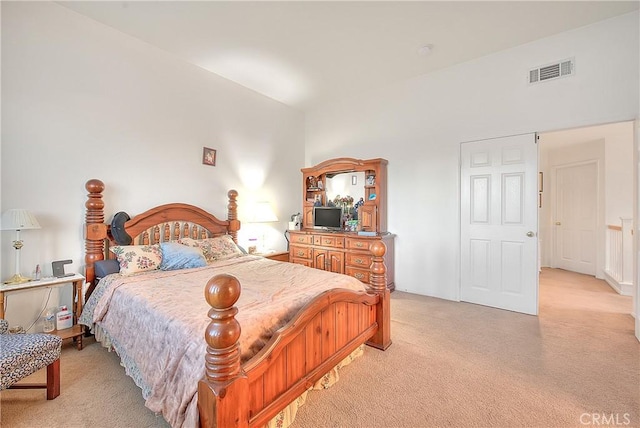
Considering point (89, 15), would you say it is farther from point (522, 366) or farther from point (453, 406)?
point (522, 366)

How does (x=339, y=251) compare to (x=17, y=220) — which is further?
(x=339, y=251)

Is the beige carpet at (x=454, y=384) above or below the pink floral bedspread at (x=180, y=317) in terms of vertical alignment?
below

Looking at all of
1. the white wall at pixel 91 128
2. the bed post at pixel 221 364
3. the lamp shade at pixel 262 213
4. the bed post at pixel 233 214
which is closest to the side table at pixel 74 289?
the white wall at pixel 91 128

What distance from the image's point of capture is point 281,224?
16.1 feet

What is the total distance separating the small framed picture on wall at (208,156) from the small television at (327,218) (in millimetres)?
1763

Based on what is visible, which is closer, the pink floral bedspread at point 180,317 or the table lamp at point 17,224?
the pink floral bedspread at point 180,317

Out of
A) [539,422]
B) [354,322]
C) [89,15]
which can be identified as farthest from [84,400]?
[89,15]

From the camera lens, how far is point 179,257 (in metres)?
2.79

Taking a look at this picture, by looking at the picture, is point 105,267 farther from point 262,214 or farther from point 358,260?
point 358,260

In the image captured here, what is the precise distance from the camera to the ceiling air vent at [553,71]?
9.89 ft

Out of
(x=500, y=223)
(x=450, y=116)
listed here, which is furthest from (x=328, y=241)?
(x=450, y=116)

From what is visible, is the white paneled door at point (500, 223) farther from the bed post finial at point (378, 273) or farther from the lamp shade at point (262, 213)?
the lamp shade at point (262, 213)

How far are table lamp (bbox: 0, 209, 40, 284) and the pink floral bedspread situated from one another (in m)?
0.64

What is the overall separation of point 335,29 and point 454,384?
11.0 feet
